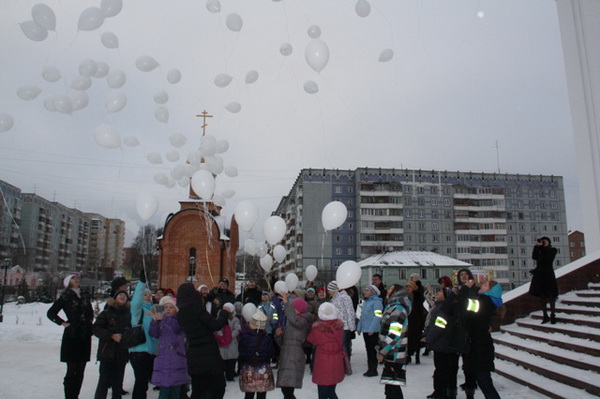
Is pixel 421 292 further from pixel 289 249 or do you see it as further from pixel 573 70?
pixel 289 249

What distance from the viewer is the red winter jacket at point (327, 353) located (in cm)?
456

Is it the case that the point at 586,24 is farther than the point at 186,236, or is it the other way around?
the point at 186,236

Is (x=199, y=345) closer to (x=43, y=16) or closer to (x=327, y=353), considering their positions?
(x=327, y=353)

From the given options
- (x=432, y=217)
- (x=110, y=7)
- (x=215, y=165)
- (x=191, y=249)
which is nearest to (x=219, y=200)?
(x=215, y=165)

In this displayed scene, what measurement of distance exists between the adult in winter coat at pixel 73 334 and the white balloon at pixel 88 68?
3611 mm

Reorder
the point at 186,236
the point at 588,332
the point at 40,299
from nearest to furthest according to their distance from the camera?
the point at 588,332 < the point at 186,236 < the point at 40,299

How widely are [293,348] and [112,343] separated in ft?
7.22

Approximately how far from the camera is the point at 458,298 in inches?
200

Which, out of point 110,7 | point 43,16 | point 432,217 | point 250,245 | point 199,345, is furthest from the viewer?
point 432,217

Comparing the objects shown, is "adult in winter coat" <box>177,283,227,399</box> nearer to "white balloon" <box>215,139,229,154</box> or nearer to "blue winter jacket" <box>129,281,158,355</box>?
"blue winter jacket" <box>129,281,158,355</box>

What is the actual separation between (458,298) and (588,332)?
3.02 m

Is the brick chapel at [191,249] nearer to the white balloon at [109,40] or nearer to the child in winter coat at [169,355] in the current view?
the white balloon at [109,40]

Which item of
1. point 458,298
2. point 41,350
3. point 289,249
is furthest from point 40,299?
point 289,249

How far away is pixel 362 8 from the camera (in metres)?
7.11
